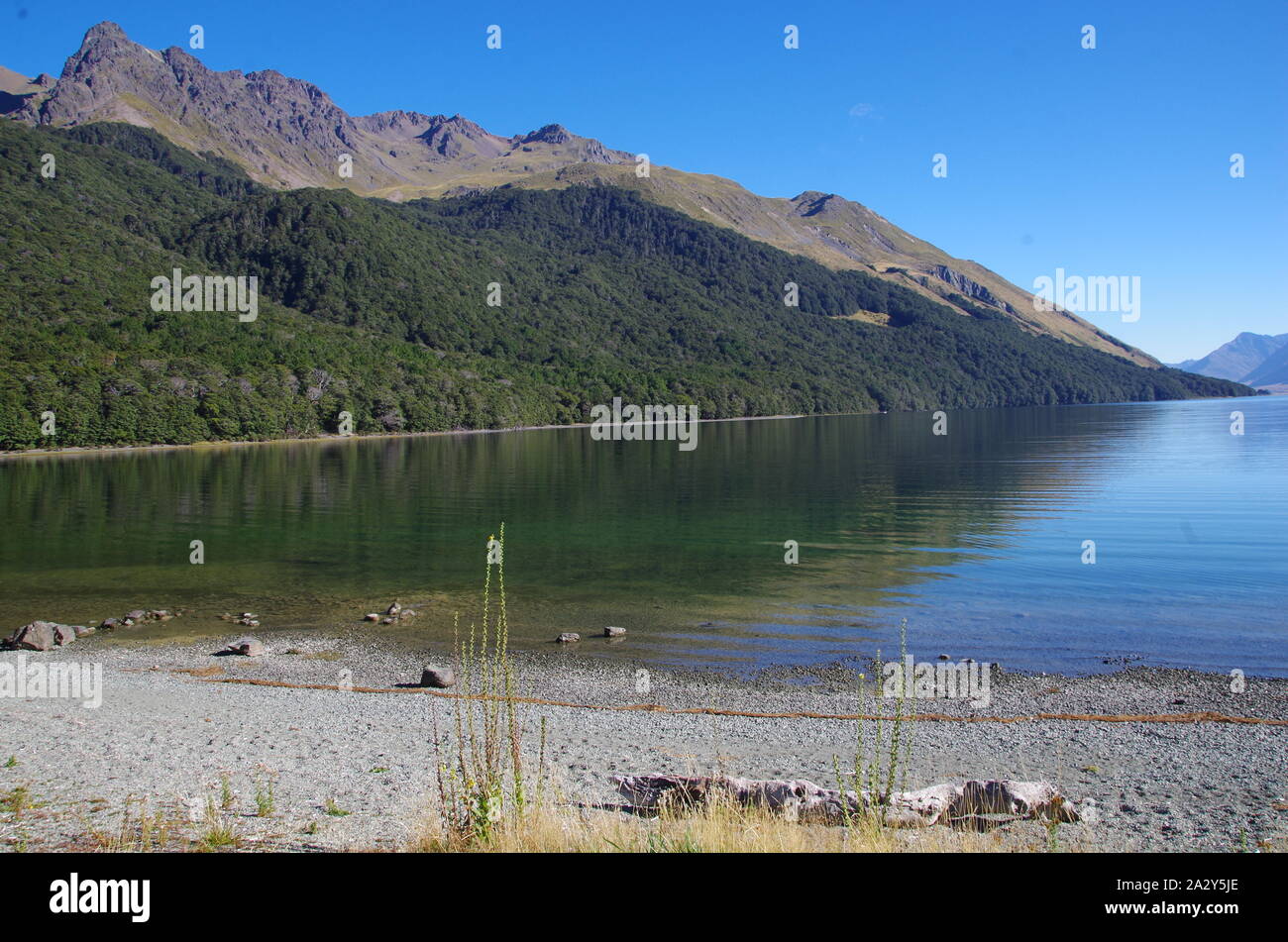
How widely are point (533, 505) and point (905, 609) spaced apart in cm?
3284

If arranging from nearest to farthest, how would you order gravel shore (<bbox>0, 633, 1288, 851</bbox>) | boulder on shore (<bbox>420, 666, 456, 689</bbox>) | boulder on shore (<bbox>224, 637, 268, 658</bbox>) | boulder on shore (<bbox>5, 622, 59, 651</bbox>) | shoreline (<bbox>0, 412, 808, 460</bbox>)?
gravel shore (<bbox>0, 633, 1288, 851</bbox>) < boulder on shore (<bbox>420, 666, 456, 689</bbox>) < boulder on shore (<bbox>224, 637, 268, 658</bbox>) < boulder on shore (<bbox>5, 622, 59, 651</bbox>) < shoreline (<bbox>0, 412, 808, 460</bbox>)

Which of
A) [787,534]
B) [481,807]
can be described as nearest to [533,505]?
[787,534]

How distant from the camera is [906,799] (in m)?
10.3

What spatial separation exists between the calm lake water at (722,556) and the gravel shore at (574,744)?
2.77m

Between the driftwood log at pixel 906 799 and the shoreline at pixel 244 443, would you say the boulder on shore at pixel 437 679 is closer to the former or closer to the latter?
the driftwood log at pixel 906 799

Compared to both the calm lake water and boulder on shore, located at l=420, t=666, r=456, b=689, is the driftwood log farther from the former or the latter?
the calm lake water

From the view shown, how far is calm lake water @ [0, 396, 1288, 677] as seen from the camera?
2483 centimetres

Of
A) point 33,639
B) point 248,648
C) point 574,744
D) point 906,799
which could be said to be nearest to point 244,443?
point 33,639

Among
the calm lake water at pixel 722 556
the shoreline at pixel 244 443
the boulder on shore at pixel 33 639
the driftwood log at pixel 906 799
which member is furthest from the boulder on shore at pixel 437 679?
the shoreline at pixel 244 443

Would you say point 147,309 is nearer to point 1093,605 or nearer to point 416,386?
point 416,386

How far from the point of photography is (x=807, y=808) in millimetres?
10203

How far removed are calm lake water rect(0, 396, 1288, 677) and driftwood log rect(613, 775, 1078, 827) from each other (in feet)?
37.0

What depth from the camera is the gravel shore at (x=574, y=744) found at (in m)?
10.6

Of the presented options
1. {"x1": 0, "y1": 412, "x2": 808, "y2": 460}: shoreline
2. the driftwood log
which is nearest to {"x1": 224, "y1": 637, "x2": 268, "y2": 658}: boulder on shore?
the driftwood log
